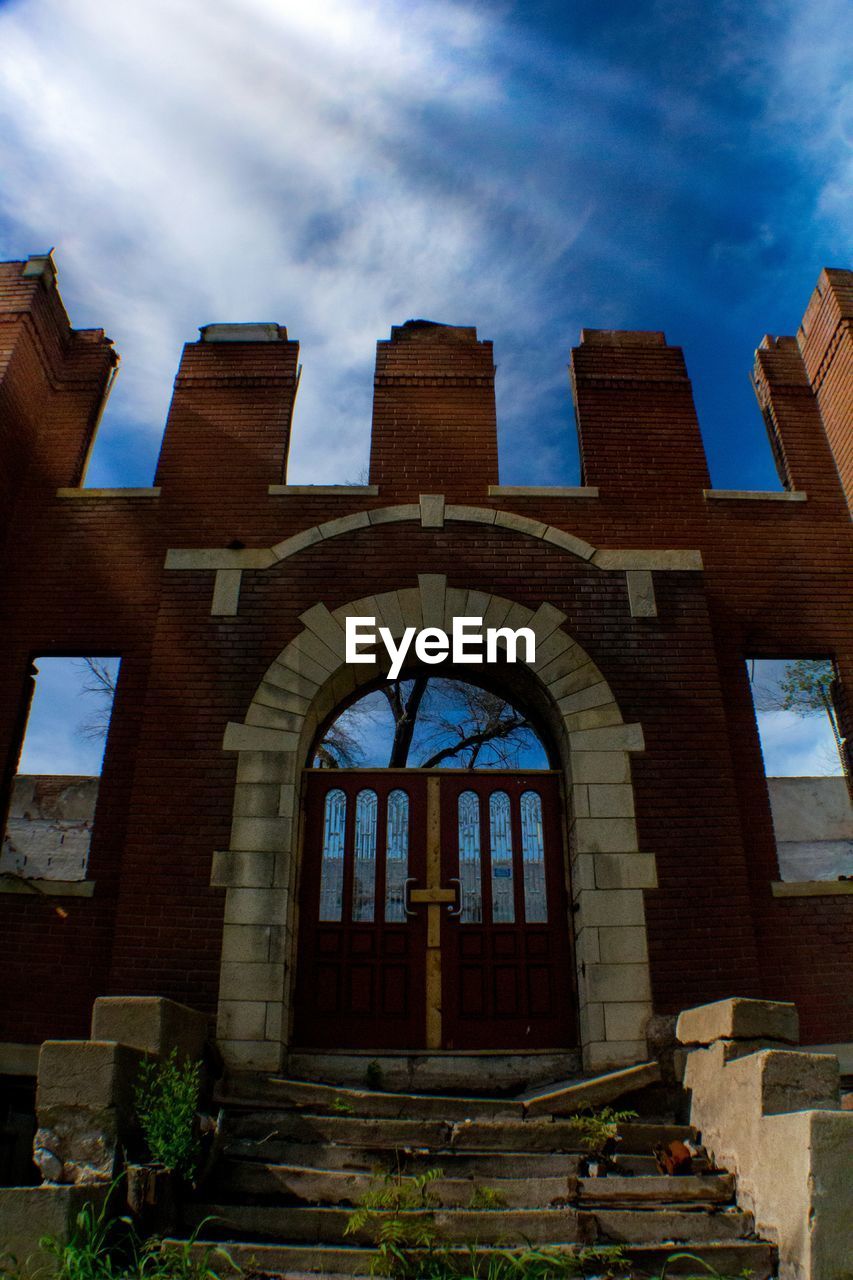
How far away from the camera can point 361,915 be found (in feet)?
22.6

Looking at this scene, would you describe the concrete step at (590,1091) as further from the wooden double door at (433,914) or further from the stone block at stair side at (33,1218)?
the stone block at stair side at (33,1218)

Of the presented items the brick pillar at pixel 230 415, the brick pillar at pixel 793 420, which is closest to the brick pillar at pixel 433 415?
the brick pillar at pixel 230 415

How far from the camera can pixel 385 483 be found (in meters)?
8.41

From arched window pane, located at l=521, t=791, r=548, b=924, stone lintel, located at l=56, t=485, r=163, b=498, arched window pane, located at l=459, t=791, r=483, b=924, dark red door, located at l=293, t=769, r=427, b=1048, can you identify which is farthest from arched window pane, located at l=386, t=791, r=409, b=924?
stone lintel, located at l=56, t=485, r=163, b=498

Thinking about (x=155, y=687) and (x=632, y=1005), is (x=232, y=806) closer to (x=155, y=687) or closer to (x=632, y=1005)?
(x=155, y=687)

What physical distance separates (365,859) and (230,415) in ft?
15.1

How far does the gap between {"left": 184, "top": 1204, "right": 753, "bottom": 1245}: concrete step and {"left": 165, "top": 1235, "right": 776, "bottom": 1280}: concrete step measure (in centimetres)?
13

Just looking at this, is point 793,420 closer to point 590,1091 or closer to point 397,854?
point 397,854

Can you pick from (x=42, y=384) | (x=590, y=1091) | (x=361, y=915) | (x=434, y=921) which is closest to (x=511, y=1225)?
(x=590, y=1091)

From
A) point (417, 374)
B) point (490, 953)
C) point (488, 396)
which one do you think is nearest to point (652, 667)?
point (490, 953)

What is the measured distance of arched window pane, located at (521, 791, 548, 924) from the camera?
22.8 ft

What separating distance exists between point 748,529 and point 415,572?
3209 mm

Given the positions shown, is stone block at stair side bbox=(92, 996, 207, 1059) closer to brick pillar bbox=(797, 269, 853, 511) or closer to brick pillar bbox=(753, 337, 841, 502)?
brick pillar bbox=(753, 337, 841, 502)

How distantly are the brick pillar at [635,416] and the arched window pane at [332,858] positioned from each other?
12.6ft
